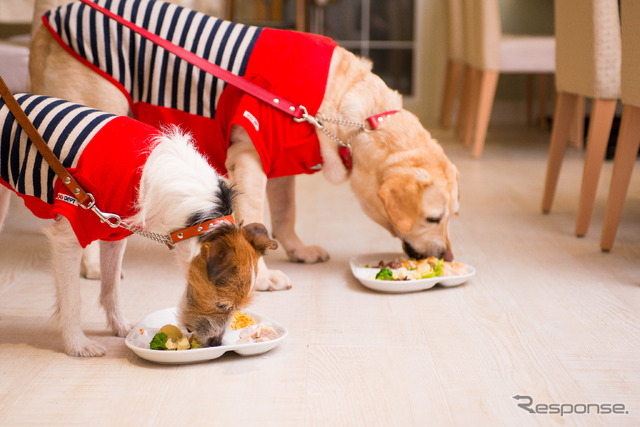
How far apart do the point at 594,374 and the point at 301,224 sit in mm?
1752

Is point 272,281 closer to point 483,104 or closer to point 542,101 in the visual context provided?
point 483,104

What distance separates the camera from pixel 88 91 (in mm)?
2344

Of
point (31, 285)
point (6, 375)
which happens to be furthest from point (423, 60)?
point (6, 375)

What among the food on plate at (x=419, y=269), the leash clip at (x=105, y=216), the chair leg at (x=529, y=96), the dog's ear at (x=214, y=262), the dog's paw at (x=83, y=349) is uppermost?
the leash clip at (x=105, y=216)

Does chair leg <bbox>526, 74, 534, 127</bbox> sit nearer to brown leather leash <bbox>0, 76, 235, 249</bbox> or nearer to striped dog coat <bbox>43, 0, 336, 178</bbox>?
striped dog coat <bbox>43, 0, 336, 178</bbox>

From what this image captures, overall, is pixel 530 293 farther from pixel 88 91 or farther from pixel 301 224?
pixel 88 91

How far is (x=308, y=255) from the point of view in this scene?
2.69 metres

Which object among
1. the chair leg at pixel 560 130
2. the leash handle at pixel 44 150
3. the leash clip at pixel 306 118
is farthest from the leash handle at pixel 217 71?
the chair leg at pixel 560 130

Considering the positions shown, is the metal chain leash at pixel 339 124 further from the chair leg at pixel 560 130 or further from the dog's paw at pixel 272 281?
the chair leg at pixel 560 130

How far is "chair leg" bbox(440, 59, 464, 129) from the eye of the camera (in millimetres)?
6152

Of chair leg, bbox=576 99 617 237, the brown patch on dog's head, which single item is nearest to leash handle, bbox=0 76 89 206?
the brown patch on dog's head

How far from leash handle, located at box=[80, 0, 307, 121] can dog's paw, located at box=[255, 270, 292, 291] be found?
1.70 ft

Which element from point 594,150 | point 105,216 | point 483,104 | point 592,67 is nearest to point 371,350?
point 105,216

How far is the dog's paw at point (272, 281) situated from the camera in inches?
91.4
